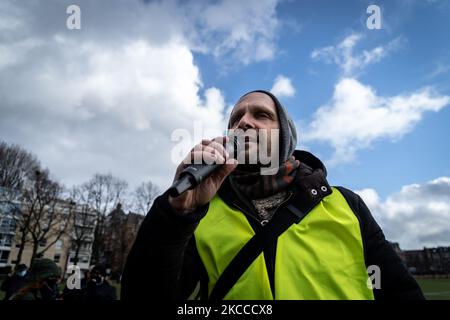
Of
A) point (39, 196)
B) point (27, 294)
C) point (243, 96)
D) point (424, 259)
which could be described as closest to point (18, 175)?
point (39, 196)

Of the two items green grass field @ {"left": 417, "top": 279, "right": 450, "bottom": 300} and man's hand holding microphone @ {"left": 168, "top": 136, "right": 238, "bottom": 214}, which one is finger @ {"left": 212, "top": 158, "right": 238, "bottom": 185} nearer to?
man's hand holding microphone @ {"left": 168, "top": 136, "right": 238, "bottom": 214}

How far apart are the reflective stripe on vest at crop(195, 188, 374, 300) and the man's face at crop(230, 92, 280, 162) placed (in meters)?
0.61

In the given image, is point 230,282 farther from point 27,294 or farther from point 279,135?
point 27,294

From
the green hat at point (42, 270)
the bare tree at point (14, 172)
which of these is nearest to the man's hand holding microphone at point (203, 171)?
the green hat at point (42, 270)

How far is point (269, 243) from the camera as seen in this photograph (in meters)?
1.52

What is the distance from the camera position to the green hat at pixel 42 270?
19.4ft

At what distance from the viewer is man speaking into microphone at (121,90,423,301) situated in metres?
1.35

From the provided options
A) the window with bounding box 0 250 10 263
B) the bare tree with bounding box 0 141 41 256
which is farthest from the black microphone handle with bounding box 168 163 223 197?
the window with bounding box 0 250 10 263

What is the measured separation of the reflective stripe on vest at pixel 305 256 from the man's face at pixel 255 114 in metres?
0.61

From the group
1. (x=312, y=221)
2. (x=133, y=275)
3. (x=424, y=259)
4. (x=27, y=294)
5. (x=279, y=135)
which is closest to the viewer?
(x=133, y=275)

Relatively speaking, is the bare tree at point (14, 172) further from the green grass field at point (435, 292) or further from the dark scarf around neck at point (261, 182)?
the dark scarf around neck at point (261, 182)

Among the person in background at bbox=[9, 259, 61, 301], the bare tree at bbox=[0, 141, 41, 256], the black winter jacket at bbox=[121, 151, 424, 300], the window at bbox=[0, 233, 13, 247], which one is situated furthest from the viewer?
the window at bbox=[0, 233, 13, 247]
